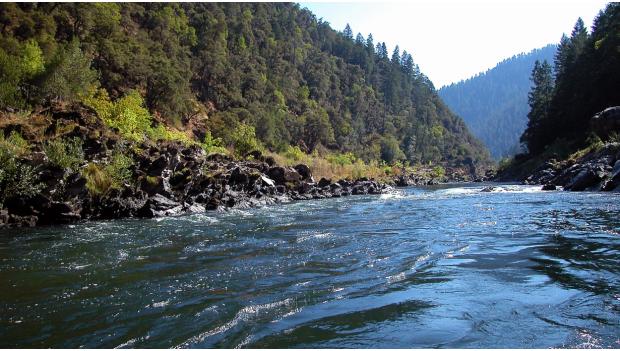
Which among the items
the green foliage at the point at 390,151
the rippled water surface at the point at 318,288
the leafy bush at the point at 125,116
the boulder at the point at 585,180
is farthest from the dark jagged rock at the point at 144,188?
the green foliage at the point at 390,151

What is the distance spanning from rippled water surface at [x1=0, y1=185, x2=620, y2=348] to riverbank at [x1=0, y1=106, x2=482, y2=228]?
424 cm

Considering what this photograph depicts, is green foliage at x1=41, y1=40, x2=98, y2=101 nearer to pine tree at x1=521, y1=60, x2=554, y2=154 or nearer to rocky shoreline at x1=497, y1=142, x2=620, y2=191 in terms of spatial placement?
rocky shoreline at x1=497, y1=142, x2=620, y2=191

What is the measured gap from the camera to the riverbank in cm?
1830

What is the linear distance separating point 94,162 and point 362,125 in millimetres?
100669

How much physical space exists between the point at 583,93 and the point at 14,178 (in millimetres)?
62814

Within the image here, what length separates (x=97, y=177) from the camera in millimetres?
21047

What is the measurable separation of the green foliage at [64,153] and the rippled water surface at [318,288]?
5.93 metres

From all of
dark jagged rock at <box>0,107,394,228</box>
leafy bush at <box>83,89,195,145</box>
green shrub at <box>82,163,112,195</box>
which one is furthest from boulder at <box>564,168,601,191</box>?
leafy bush at <box>83,89,195,145</box>

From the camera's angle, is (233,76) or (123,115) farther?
(233,76)

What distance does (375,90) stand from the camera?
145 meters

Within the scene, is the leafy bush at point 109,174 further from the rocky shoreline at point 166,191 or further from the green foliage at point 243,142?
the green foliage at point 243,142

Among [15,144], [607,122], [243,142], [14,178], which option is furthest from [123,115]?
[607,122]

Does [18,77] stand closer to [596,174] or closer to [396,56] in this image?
[596,174]

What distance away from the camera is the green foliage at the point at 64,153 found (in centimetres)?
1981
